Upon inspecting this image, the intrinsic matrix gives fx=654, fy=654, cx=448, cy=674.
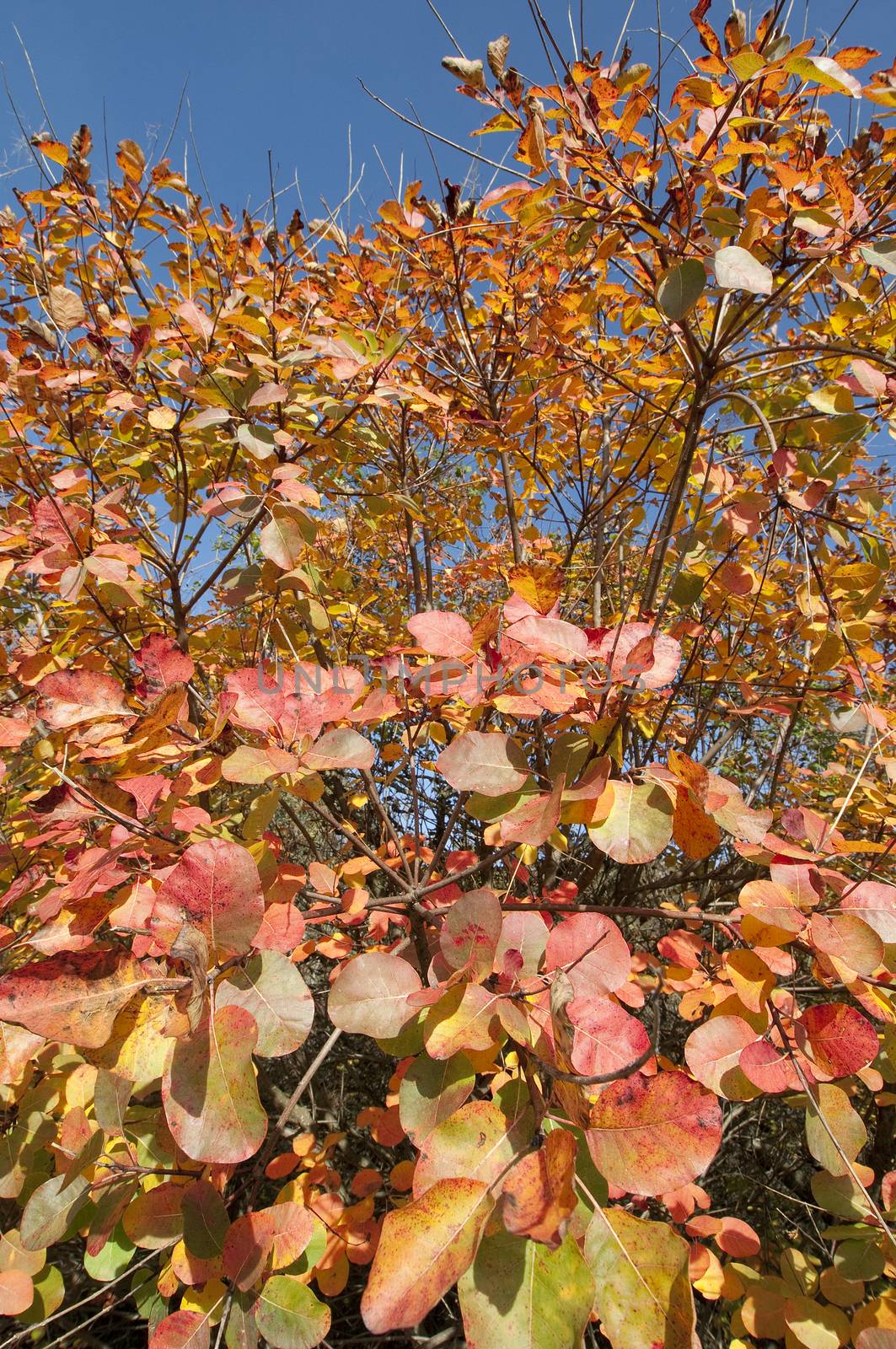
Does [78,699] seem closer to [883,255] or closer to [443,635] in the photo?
[443,635]

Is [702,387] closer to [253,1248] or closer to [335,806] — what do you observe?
[253,1248]

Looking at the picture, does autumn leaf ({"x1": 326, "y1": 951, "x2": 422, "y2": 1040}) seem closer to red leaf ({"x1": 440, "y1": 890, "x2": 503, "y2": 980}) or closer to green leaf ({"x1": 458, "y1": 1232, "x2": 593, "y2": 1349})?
red leaf ({"x1": 440, "y1": 890, "x2": 503, "y2": 980})

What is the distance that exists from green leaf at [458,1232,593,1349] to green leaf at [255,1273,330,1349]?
42 centimetres

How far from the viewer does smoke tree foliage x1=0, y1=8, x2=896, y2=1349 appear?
639 millimetres

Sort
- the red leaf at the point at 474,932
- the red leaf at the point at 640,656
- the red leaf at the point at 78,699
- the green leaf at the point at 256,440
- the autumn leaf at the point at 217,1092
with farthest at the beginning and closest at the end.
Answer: the green leaf at the point at 256,440
the red leaf at the point at 78,699
the red leaf at the point at 640,656
the red leaf at the point at 474,932
the autumn leaf at the point at 217,1092

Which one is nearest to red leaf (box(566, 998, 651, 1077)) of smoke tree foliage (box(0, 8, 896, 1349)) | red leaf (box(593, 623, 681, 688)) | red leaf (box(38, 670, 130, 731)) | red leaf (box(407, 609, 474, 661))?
smoke tree foliage (box(0, 8, 896, 1349))

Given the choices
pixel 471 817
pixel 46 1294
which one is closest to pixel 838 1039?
pixel 471 817

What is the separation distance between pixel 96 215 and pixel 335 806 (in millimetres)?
2317

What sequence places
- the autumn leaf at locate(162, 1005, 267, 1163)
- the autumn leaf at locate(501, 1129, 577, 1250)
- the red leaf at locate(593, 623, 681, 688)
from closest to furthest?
the autumn leaf at locate(501, 1129, 577, 1250)
the autumn leaf at locate(162, 1005, 267, 1163)
the red leaf at locate(593, 623, 681, 688)

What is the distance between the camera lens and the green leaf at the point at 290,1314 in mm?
816

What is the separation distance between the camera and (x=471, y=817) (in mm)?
1313

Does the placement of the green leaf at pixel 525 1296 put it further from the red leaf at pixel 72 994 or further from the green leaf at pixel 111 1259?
the green leaf at pixel 111 1259

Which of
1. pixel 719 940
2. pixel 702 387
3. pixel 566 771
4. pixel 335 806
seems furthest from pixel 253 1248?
pixel 719 940

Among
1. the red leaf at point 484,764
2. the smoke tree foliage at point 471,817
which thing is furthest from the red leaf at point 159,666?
the red leaf at point 484,764
